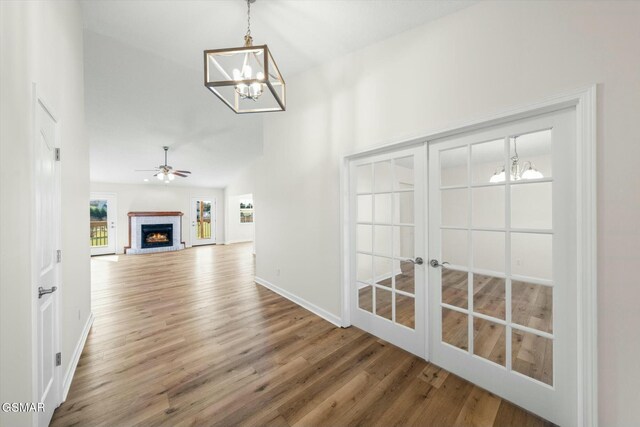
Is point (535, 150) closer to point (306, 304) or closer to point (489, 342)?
point (489, 342)

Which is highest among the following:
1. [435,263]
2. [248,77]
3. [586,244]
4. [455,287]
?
[248,77]

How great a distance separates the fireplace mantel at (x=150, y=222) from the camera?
8.13 metres

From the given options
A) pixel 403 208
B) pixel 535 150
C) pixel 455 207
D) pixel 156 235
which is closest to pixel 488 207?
pixel 455 207

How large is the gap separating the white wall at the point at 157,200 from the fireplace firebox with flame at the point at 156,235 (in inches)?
20.0

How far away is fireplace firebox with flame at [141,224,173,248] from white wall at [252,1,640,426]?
7723 millimetres

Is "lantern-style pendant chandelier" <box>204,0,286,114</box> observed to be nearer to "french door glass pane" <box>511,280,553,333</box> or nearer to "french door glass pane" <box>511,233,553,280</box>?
"french door glass pane" <box>511,233,553,280</box>

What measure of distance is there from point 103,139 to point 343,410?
22.3 ft

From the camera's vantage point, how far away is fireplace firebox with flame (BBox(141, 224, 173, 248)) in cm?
838

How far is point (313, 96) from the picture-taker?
3.05 meters

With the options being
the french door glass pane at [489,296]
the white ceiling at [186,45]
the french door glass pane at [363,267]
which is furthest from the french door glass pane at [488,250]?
the white ceiling at [186,45]

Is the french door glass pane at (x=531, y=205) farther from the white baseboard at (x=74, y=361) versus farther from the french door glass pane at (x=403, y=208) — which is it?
the white baseboard at (x=74, y=361)

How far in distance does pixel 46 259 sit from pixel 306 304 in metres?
2.51

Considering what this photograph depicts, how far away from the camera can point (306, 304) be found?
10.6 ft

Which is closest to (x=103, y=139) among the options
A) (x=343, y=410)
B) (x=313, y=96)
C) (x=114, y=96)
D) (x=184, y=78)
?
(x=114, y=96)
